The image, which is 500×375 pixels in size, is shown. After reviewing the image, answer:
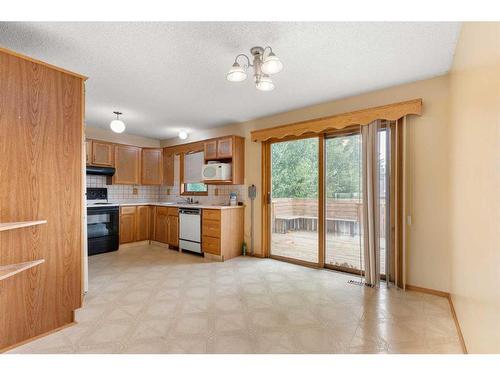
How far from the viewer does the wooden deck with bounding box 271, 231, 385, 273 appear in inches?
138

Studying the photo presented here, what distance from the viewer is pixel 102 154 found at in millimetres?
5008

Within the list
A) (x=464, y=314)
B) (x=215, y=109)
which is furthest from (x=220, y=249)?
(x=464, y=314)

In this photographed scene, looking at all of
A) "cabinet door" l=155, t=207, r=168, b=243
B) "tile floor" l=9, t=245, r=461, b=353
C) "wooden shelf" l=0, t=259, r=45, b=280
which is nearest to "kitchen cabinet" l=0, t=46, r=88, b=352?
"wooden shelf" l=0, t=259, r=45, b=280

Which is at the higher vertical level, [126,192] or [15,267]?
[126,192]

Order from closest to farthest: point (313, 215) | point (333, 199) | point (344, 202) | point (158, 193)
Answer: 1. point (344, 202)
2. point (333, 199)
3. point (313, 215)
4. point (158, 193)

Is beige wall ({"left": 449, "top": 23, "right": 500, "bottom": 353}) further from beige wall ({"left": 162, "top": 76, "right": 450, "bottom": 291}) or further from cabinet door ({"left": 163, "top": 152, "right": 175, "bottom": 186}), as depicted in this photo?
cabinet door ({"left": 163, "top": 152, "right": 175, "bottom": 186})

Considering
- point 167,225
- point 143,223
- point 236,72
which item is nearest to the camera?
point 236,72

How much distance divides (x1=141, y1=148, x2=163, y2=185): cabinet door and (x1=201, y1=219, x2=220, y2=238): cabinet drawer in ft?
6.97

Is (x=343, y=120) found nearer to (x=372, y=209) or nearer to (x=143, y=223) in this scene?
(x=372, y=209)

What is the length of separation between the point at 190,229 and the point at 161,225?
0.95m

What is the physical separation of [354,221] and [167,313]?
2518mm

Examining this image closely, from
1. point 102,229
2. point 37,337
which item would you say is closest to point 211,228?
point 102,229

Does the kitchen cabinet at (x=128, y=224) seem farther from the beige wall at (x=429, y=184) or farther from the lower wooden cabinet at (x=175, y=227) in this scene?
the beige wall at (x=429, y=184)

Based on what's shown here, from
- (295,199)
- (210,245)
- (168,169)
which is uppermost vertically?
(168,169)
